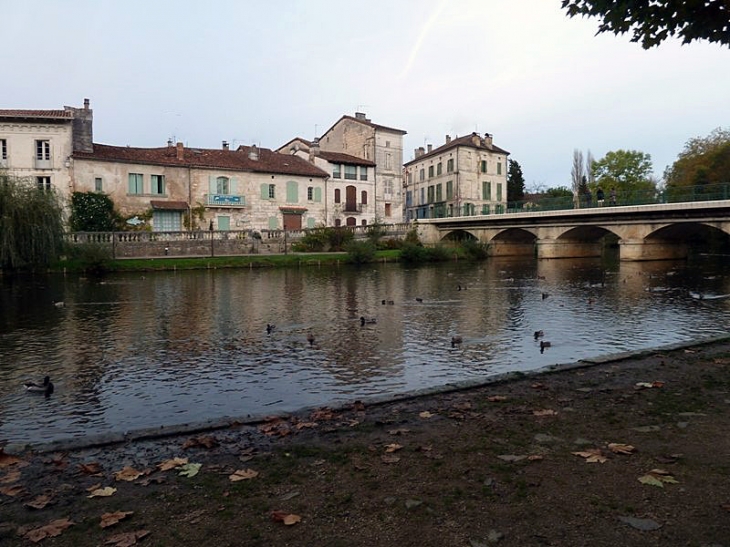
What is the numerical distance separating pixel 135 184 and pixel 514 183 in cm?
5726

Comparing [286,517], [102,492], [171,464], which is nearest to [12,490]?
[102,492]

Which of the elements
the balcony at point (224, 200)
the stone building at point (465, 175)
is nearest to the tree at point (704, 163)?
the stone building at point (465, 175)

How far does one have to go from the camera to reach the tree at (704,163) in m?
56.3

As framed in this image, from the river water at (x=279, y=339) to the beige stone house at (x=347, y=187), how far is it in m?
33.5

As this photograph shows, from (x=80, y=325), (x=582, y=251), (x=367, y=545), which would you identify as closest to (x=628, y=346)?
(x=367, y=545)

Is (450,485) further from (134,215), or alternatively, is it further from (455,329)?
(134,215)

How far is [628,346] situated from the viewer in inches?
461

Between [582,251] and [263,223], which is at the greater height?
[263,223]

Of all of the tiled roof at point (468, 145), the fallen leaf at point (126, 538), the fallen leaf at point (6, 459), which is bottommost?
the fallen leaf at point (6, 459)

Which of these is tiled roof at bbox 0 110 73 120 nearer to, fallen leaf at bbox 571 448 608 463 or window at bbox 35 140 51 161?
window at bbox 35 140 51 161

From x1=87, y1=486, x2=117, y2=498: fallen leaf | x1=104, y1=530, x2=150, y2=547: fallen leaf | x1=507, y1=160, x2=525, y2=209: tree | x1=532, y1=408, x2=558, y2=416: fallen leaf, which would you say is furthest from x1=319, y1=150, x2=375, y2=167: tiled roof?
x1=104, y1=530, x2=150, y2=547: fallen leaf

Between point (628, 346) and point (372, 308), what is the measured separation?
886 centimetres

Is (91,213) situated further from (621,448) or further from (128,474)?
(621,448)

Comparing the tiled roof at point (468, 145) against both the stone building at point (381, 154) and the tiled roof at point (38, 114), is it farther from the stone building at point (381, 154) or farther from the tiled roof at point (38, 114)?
the tiled roof at point (38, 114)
